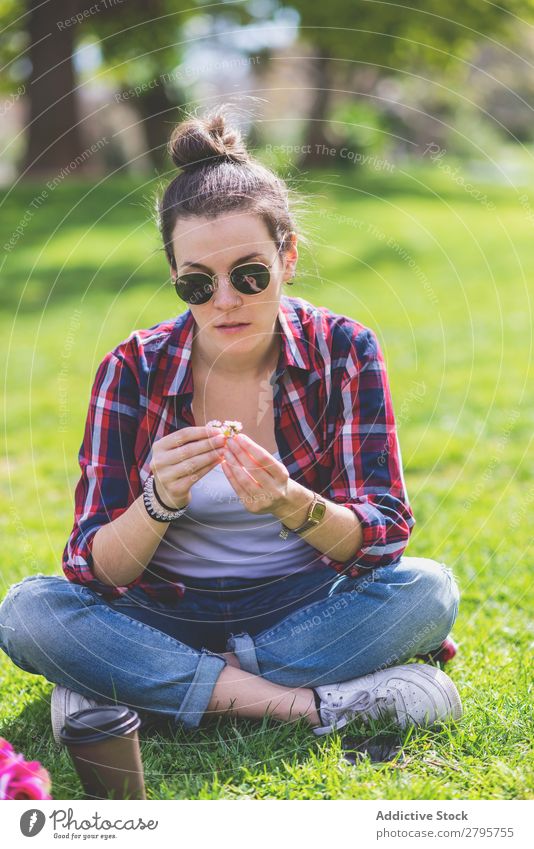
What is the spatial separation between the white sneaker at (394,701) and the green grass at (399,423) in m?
0.05

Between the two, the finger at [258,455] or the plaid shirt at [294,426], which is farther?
the plaid shirt at [294,426]

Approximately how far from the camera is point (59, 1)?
13344 millimetres

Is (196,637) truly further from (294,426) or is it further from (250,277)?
(250,277)

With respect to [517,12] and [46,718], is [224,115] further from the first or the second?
[517,12]

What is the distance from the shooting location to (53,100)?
41.2 ft

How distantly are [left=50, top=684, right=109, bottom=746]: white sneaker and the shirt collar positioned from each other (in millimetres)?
834

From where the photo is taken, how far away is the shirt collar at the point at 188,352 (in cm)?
268

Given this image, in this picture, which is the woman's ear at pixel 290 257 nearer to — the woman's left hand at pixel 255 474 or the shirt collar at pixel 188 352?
the shirt collar at pixel 188 352

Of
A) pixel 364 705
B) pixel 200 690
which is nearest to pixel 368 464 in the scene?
pixel 364 705

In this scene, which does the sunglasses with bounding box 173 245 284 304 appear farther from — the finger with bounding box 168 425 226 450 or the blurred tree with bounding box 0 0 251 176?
the blurred tree with bounding box 0 0 251 176

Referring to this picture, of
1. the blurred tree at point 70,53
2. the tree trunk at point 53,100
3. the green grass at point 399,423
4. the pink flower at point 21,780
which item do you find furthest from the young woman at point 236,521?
the tree trunk at point 53,100

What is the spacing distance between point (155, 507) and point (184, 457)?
0.17 m

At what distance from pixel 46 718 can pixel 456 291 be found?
7569 millimetres
